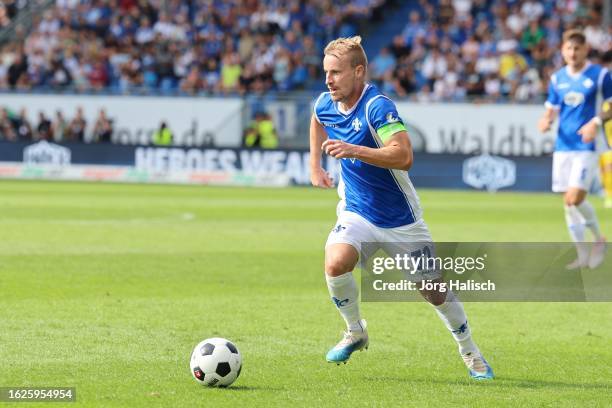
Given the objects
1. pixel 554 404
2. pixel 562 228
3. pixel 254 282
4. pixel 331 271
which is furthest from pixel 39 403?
pixel 562 228

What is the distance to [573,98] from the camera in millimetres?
13078

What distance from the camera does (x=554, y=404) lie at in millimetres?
6539

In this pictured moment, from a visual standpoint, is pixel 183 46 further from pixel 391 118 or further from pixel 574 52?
pixel 391 118

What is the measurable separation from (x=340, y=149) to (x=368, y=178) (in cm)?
73

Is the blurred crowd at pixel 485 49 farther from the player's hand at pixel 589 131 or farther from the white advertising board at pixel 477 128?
the player's hand at pixel 589 131

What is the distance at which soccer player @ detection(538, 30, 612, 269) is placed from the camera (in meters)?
13.0

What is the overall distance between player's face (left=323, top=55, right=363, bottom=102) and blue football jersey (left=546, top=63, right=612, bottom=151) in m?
6.56

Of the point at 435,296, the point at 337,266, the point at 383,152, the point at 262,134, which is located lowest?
the point at 262,134

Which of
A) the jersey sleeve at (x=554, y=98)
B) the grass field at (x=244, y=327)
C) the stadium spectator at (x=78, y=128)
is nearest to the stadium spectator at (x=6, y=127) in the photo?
the stadium spectator at (x=78, y=128)

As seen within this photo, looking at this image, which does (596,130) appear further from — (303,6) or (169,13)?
(169,13)

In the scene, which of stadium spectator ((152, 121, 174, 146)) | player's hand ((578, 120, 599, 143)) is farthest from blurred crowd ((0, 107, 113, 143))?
player's hand ((578, 120, 599, 143))

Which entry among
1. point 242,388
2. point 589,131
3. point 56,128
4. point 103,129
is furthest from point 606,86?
point 56,128

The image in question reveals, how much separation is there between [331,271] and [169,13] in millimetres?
32411

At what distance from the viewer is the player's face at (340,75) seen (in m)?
6.97
